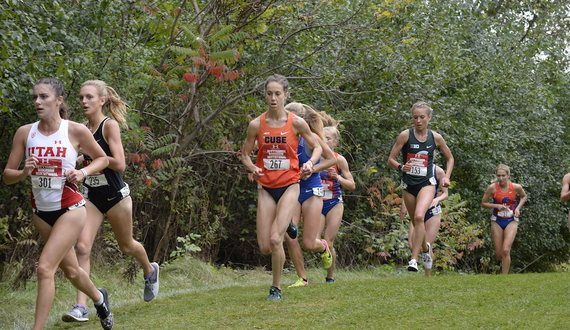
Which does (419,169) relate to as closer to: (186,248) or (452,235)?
(186,248)

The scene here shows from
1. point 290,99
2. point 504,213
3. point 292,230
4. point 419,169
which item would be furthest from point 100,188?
point 504,213

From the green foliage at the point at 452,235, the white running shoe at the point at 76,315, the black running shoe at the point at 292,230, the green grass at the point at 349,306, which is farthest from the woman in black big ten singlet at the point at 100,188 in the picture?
the green foliage at the point at 452,235

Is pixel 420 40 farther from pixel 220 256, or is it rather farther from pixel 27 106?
pixel 27 106

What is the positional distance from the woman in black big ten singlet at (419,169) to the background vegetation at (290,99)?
284 cm

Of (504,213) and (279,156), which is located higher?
(279,156)

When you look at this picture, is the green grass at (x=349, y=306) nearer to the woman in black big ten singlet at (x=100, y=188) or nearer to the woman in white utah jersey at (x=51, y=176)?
the woman in black big ten singlet at (x=100, y=188)

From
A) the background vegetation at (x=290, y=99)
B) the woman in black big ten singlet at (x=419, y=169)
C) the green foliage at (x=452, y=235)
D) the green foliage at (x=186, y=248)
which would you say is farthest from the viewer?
the green foliage at (x=452, y=235)

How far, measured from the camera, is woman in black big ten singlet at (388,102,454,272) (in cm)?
1038

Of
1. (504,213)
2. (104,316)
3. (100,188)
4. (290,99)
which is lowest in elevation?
(104,316)

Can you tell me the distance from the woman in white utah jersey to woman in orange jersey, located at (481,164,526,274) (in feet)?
29.8

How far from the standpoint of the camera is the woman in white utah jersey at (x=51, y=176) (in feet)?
19.0

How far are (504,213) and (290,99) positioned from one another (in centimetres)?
457

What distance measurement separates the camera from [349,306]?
762 centimetres

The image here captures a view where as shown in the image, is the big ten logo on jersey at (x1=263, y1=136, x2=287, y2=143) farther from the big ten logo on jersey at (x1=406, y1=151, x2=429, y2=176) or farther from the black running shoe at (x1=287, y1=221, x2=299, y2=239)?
the big ten logo on jersey at (x1=406, y1=151, x2=429, y2=176)
